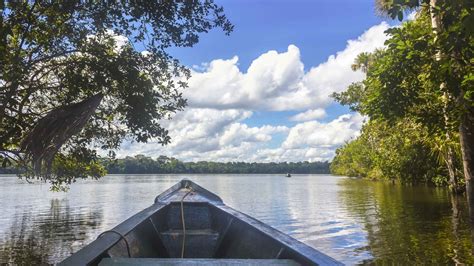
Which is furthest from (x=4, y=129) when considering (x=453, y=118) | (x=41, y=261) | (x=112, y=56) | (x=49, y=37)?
(x=453, y=118)

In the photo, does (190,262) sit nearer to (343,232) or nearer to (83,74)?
(83,74)

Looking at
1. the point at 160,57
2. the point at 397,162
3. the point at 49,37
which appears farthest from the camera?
the point at 397,162

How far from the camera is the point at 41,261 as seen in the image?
527 inches

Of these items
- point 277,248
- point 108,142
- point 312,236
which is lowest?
point 312,236

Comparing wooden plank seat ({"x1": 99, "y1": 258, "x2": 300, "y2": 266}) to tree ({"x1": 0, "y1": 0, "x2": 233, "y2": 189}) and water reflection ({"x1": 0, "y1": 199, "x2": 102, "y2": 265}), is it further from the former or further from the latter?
water reflection ({"x1": 0, "y1": 199, "x2": 102, "y2": 265})

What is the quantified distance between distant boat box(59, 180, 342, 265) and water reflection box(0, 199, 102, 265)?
257 inches

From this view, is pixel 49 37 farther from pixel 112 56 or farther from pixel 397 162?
pixel 397 162

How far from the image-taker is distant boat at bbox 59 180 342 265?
3.82 meters

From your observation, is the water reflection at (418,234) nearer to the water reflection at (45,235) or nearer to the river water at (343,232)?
Answer: the river water at (343,232)

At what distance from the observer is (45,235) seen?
61.6 feet

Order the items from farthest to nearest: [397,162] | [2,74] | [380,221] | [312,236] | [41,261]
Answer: [397,162] → [380,221] → [312,236] → [41,261] → [2,74]

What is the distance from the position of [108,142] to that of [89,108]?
371 centimetres

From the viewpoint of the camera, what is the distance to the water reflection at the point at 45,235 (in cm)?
1414

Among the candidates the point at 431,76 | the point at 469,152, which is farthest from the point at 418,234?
the point at 431,76
